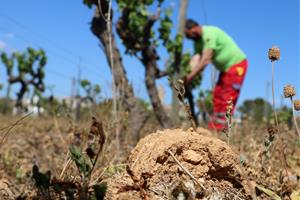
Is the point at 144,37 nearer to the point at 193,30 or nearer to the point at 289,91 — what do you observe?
the point at 193,30

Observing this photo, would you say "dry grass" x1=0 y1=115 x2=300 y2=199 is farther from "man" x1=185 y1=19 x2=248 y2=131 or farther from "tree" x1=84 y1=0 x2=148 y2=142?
"tree" x1=84 y1=0 x2=148 y2=142

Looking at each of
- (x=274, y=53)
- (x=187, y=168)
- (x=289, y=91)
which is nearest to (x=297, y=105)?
(x=289, y=91)

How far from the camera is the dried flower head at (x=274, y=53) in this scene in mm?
1632

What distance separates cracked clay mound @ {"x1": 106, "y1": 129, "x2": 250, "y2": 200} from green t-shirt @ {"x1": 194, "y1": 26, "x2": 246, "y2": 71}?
565cm

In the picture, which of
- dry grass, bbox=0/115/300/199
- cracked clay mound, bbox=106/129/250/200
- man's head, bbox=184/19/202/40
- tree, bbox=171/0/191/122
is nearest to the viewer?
cracked clay mound, bbox=106/129/250/200

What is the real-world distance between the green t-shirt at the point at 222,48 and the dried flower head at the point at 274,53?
5.62m

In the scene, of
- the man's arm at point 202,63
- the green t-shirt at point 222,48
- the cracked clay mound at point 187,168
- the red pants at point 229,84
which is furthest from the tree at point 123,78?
the cracked clay mound at point 187,168

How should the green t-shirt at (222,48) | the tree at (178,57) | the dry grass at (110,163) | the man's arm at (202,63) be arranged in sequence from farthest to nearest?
1. the tree at (178,57)
2. the green t-shirt at (222,48)
3. the man's arm at (202,63)
4. the dry grass at (110,163)

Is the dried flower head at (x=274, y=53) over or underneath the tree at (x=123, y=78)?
underneath

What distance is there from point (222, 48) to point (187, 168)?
5.91 m

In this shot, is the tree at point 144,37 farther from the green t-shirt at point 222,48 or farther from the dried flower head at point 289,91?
the dried flower head at point 289,91

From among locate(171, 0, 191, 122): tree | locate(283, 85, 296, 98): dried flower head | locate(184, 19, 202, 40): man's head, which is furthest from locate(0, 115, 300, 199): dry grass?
locate(171, 0, 191, 122): tree

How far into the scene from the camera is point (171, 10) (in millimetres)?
11258

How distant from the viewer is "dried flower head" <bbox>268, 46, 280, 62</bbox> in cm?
163
